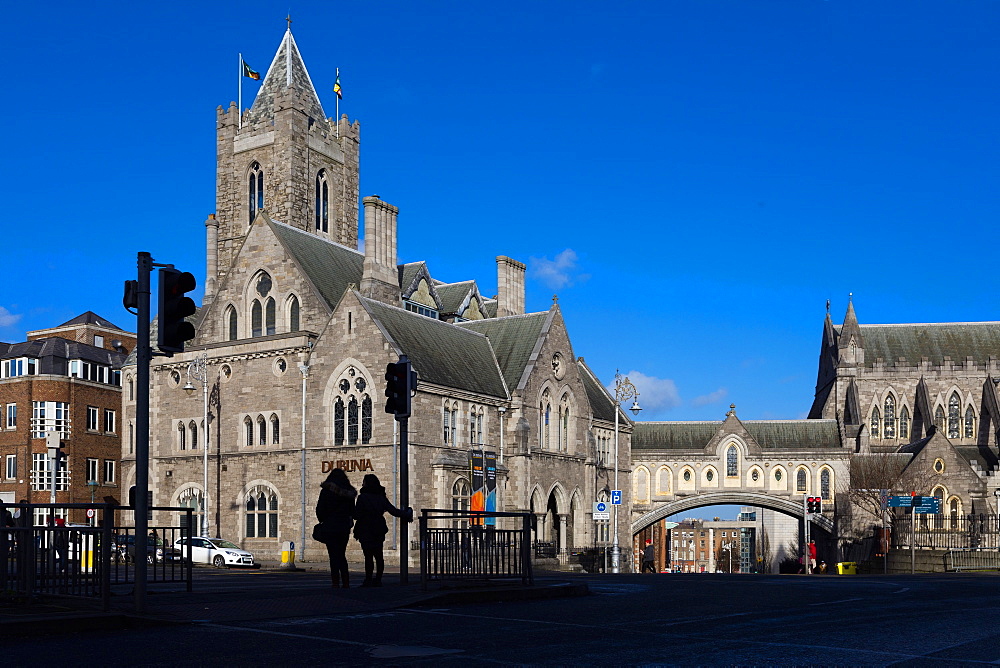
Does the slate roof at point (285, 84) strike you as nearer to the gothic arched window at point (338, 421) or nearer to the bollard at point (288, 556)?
the gothic arched window at point (338, 421)

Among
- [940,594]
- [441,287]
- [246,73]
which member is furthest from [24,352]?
[940,594]

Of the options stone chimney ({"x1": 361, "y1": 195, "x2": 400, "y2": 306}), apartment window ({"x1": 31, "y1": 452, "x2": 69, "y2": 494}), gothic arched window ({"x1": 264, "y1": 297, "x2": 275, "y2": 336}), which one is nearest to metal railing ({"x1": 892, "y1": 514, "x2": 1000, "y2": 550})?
stone chimney ({"x1": 361, "y1": 195, "x2": 400, "y2": 306})

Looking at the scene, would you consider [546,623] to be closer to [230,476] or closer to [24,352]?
Answer: [230,476]

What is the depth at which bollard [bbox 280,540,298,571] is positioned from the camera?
35.9 meters

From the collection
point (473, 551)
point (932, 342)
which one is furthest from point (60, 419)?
point (932, 342)

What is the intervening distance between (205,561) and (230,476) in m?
7.71

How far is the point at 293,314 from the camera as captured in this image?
1820 inches

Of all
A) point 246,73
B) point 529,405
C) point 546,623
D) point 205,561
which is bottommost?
point 205,561

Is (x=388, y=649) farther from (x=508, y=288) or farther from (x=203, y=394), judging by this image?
(x=508, y=288)

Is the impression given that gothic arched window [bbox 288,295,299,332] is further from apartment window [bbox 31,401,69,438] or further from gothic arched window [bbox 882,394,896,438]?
gothic arched window [bbox 882,394,896,438]

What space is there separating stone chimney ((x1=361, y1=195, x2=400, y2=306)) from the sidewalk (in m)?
30.4

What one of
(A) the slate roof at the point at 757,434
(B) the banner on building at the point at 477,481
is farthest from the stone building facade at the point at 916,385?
(B) the banner on building at the point at 477,481

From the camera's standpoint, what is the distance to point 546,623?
41.3 ft

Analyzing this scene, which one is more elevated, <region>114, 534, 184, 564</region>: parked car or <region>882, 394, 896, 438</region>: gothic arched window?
<region>882, 394, 896, 438</region>: gothic arched window
